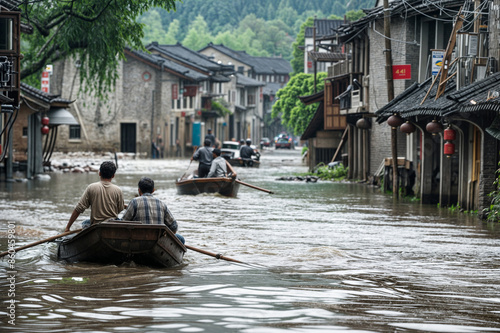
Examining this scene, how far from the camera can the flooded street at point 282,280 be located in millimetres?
8430

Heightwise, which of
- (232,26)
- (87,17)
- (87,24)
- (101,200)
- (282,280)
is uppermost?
(232,26)

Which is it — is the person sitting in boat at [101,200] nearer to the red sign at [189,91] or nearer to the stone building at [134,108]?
the stone building at [134,108]

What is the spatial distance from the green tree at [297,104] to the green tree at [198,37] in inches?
3312

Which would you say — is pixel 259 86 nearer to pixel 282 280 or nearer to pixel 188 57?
pixel 188 57

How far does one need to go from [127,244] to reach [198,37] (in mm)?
150973

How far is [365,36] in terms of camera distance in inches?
1355

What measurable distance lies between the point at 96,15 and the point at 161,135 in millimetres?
38831

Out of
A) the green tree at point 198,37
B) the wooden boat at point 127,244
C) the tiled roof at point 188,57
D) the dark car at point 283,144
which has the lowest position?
the wooden boat at point 127,244

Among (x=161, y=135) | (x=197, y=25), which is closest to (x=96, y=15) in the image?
(x=161, y=135)

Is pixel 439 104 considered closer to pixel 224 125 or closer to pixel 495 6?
pixel 495 6

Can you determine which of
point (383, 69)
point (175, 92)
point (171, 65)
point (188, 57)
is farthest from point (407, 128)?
point (188, 57)

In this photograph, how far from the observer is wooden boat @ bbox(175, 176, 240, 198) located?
24.2 metres

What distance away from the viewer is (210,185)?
2444 centimetres

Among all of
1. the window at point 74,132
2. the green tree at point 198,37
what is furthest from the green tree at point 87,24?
the green tree at point 198,37
